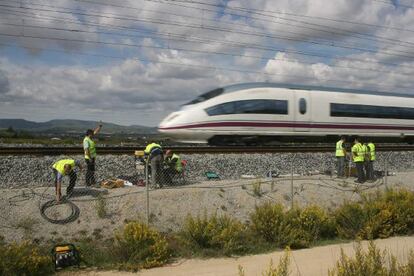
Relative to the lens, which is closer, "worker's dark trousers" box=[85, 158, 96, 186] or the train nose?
"worker's dark trousers" box=[85, 158, 96, 186]

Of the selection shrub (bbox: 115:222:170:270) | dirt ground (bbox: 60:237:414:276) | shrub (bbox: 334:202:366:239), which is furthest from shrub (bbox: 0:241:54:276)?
shrub (bbox: 334:202:366:239)

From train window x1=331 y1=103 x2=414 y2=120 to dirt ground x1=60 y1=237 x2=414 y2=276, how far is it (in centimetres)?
1218

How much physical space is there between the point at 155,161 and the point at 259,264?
4.58 m

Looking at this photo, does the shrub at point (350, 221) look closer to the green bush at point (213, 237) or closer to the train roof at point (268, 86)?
the green bush at point (213, 237)

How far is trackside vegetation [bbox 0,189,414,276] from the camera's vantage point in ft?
26.3

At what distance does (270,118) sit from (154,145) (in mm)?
7905

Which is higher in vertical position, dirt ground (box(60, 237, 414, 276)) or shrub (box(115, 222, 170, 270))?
shrub (box(115, 222, 170, 270))

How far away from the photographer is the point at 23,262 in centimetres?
785

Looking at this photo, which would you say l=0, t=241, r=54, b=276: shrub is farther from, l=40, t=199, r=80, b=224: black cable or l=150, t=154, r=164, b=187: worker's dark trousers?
l=150, t=154, r=164, b=187: worker's dark trousers

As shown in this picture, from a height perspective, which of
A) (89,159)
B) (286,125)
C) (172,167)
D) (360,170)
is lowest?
(360,170)

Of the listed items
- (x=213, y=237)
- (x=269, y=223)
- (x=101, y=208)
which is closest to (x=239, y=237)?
(x=213, y=237)

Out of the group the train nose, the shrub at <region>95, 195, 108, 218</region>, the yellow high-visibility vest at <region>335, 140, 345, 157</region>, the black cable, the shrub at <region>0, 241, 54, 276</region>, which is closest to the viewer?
the shrub at <region>0, 241, 54, 276</region>

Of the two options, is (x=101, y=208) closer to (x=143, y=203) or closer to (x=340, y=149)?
(x=143, y=203)

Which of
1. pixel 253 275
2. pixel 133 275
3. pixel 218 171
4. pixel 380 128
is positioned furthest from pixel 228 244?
pixel 380 128
